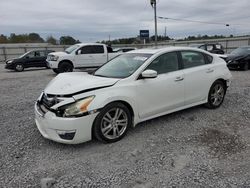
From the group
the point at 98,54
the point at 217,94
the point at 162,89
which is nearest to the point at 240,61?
the point at 98,54

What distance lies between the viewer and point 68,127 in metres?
3.62

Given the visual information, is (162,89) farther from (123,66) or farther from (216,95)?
(216,95)

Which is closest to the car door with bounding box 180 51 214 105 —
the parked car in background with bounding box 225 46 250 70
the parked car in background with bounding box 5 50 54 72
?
the parked car in background with bounding box 225 46 250 70

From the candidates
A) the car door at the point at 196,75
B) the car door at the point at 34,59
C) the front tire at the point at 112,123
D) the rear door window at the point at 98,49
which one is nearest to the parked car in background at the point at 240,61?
the rear door window at the point at 98,49

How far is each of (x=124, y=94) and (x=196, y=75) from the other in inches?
76.0

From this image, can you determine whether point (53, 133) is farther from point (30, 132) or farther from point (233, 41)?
point (233, 41)

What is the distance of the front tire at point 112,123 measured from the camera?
3.85 metres

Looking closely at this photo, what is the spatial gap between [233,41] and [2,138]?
2724 centimetres

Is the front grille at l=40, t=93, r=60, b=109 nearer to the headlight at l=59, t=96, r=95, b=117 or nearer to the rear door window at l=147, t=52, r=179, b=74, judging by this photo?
the headlight at l=59, t=96, r=95, b=117

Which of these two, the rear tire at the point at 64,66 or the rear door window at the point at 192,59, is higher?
the rear door window at the point at 192,59

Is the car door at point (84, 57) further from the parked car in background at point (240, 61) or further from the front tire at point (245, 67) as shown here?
the front tire at point (245, 67)

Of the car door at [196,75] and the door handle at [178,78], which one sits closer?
the door handle at [178,78]

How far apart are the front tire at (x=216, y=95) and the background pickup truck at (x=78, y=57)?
7.50 metres

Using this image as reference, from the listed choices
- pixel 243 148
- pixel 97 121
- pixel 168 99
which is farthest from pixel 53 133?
pixel 243 148
